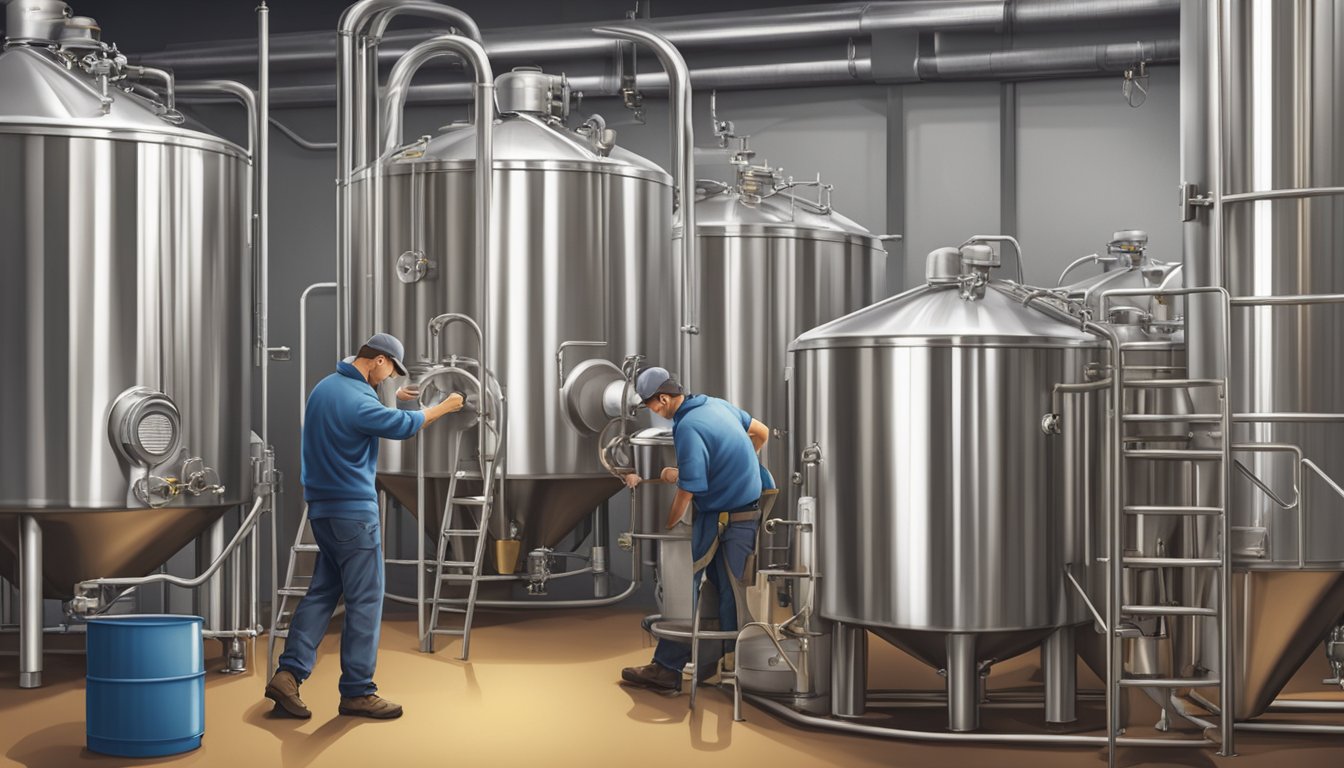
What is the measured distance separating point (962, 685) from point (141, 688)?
3287mm

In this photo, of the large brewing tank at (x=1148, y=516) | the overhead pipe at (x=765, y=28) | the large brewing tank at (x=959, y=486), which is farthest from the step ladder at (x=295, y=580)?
the large brewing tank at (x=1148, y=516)

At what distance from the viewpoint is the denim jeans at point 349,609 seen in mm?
5844

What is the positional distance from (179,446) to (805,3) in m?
6.18

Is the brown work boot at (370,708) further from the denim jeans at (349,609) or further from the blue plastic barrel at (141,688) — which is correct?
the blue plastic barrel at (141,688)

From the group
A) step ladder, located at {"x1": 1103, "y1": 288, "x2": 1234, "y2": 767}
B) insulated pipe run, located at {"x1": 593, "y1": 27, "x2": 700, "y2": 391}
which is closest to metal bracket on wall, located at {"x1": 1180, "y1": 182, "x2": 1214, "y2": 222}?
step ladder, located at {"x1": 1103, "y1": 288, "x2": 1234, "y2": 767}

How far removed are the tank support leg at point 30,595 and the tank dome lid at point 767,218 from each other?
13.5 feet

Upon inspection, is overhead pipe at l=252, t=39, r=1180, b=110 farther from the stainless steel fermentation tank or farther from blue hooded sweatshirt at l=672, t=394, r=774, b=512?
blue hooded sweatshirt at l=672, t=394, r=774, b=512

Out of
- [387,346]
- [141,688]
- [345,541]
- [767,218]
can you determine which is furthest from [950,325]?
[141,688]

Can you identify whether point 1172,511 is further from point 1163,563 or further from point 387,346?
point 387,346

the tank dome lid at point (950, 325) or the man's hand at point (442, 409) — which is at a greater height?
the tank dome lid at point (950, 325)

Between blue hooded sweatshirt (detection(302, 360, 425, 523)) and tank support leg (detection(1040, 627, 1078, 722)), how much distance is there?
2917 mm

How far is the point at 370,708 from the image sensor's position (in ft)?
19.0

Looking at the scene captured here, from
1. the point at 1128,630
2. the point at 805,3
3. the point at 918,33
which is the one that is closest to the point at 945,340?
the point at 1128,630

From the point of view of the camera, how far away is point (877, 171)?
10516 mm
